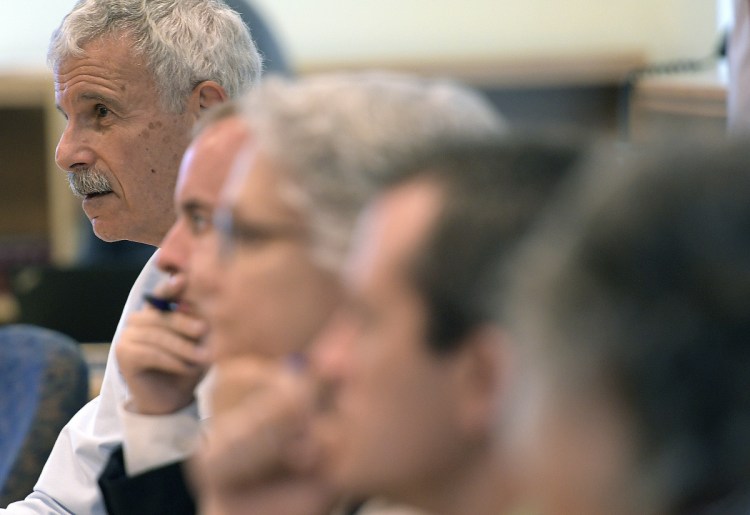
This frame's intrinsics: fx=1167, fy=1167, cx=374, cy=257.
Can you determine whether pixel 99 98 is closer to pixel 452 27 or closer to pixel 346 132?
pixel 346 132

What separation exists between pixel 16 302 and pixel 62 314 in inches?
6.1

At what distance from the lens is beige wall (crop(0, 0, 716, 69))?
4812 millimetres

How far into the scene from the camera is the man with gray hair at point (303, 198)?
88cm

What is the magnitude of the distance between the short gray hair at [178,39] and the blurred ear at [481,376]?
1.01 metres

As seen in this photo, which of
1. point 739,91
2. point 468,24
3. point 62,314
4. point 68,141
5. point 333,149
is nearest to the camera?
point 333,149

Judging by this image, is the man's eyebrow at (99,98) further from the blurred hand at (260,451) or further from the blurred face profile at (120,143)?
the blurred hand at (260,451)

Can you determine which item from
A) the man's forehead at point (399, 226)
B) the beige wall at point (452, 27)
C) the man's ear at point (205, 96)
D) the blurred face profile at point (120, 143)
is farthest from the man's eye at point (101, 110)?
the beige wall at point (452, 27)

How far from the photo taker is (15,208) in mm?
5031

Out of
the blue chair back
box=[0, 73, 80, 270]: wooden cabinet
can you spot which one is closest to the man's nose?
the blue chair back

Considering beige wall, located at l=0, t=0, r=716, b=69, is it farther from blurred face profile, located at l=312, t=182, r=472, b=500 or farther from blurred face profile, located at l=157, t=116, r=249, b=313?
blurred face profile, located at l=312, t=182, r=472, b=500

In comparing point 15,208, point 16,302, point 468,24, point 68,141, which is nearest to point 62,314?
point 16,302

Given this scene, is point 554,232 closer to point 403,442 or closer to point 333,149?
point 403,442

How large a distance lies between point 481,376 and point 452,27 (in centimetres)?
432

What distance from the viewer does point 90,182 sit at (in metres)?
1.69
